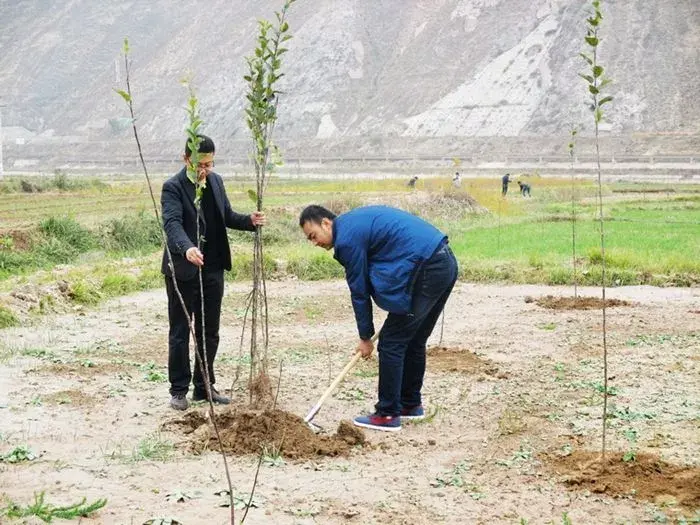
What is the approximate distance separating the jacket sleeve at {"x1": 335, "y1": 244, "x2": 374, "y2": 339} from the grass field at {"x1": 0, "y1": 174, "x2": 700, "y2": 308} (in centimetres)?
675

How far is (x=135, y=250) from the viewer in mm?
18266

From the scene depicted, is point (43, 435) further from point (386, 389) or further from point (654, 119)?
point (654, 119)

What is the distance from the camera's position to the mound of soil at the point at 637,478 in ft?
17.0

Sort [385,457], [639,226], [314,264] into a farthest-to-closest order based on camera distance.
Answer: [639,226] < [314,264] < [385,457]

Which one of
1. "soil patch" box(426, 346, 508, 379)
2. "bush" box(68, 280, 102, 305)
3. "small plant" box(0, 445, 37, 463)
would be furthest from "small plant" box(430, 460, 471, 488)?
"bush" box(68, 280, 102, 305)

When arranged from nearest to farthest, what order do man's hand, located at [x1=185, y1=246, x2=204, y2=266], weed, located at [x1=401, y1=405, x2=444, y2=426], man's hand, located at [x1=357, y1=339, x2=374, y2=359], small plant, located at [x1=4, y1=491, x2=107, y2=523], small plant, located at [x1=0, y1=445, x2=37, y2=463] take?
small plant, located at [x1=4, y1=491, x2=107, y2=523] < small plant, located at [x1=0, y1=445, x2=37, y2=463] < man's hand, located at [x1=185, y1=246, x2=204, y2=266] < man's hand, located at [x1=357, y1=339, x2=374, y2=359] < weed, located at [x1=401, y1=405, x2=444, y2=426]

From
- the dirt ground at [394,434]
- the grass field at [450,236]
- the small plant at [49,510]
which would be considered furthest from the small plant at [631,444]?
the grass field at [450,236]

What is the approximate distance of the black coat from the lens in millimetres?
6672

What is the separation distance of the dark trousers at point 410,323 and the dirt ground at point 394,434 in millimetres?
286

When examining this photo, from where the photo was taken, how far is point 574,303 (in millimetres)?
11984

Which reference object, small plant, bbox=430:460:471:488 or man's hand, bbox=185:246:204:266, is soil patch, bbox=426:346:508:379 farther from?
man's hand, bbox=185:246:204:266

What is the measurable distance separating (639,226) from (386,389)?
1748 centimetres

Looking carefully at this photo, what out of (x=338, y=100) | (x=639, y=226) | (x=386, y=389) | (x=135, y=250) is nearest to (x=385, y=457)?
(x=386, y=389)

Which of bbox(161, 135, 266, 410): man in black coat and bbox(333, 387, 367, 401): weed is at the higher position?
Result: bbox(161, 135, 266, 410): man in black coat
